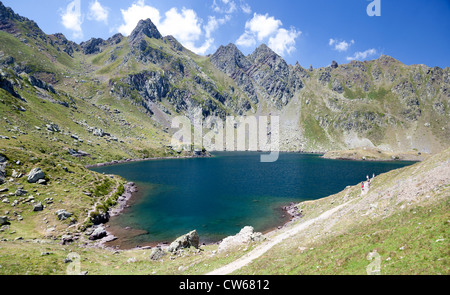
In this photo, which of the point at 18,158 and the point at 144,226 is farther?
the point at 18,158

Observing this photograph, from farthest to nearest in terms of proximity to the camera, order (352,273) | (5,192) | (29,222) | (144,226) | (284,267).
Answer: (144,226) < (5,192) < (29,222) < (284,267) < (352,273)

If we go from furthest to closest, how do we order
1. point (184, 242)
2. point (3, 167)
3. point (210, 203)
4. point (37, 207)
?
1. point (210, 203)
2. point (3, 167)
3. point (37, 207)
4. point (184, 242)

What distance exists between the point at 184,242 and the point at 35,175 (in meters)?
50.8

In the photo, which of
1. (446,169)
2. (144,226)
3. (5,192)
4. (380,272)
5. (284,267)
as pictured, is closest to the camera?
(380,272)

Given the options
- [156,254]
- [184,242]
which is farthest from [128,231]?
[184,242]

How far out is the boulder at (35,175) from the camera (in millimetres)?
59581

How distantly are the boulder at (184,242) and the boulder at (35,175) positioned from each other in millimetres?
48997

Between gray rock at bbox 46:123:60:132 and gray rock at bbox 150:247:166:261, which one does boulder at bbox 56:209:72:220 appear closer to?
gray rock at bbox 150:247:166:261

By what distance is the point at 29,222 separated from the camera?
155 ft

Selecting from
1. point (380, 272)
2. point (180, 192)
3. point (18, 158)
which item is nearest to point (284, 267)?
point (380, 272)

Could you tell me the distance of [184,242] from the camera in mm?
38656

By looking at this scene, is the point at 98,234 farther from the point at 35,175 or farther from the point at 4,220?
the point at 35,175

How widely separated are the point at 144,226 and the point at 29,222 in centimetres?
2390
